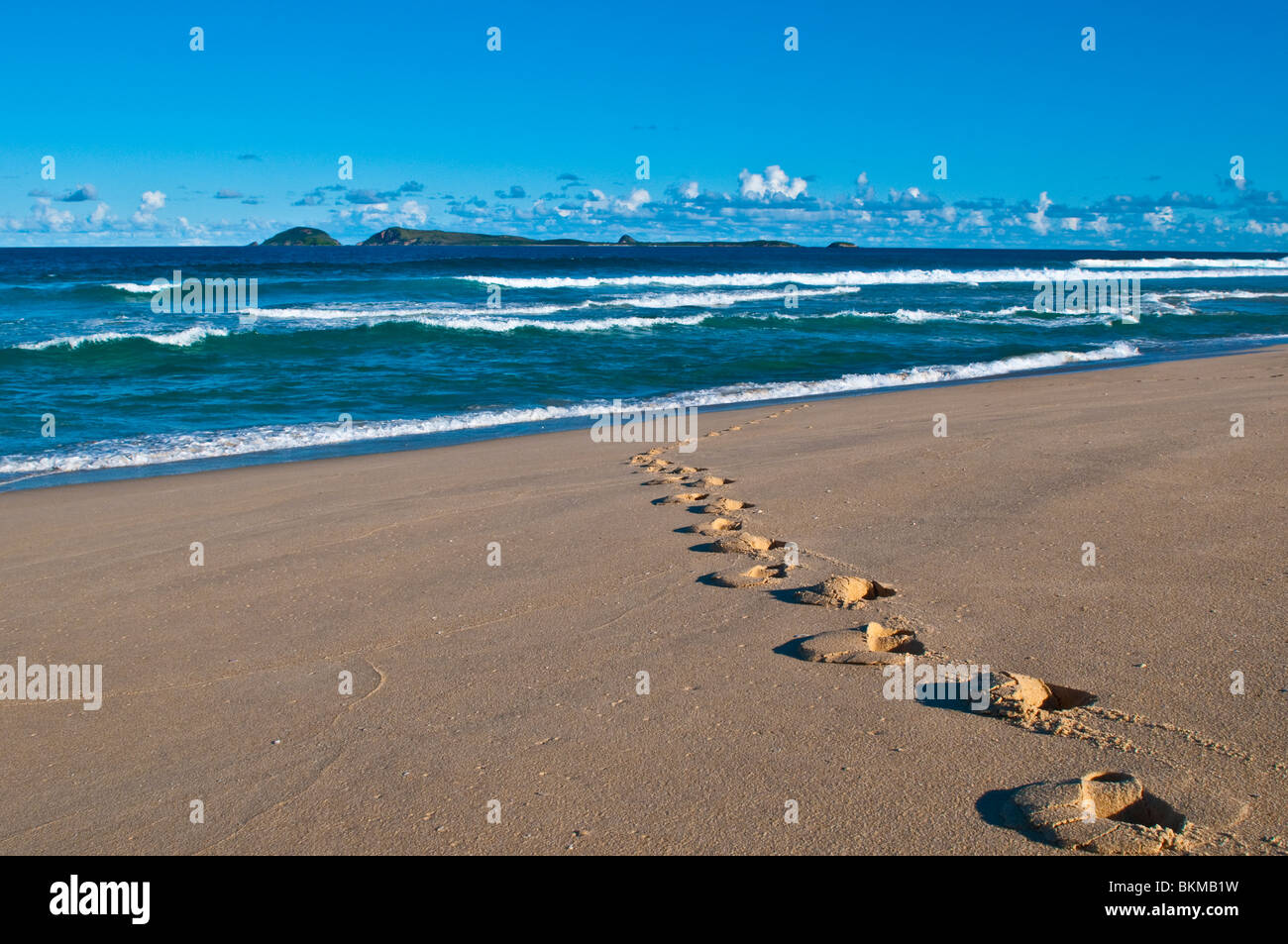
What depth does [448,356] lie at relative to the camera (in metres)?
17.0

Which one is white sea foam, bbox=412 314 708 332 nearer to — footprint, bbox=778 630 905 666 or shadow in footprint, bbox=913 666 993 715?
footprint, bbox=778 630 905 666

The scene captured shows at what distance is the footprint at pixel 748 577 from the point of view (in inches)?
172

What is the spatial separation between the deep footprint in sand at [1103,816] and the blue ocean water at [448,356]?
8.55 metres

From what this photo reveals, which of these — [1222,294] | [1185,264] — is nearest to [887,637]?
[1222,294]

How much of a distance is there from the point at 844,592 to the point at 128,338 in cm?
1807

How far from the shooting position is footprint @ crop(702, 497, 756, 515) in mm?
5863

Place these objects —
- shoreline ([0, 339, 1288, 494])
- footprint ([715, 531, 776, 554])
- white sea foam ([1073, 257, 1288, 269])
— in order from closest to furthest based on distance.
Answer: footprint ([715, 531, 776, 554])
shoreline ([0, 339, 1288, 494])
white sea foam ([1073, 257, 1288, 269])

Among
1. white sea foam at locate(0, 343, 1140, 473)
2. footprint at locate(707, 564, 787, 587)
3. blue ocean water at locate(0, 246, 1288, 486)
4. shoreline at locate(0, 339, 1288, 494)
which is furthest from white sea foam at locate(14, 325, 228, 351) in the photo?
footprint at locate(707, 564, 787, 587)

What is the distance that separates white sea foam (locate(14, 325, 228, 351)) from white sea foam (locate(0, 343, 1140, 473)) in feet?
29.0

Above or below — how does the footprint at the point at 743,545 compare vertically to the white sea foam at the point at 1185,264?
below

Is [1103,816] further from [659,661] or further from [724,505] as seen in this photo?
[724,505]

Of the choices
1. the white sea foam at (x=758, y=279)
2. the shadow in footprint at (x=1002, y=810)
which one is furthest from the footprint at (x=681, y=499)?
the white sea foam at (x=758, y=279)

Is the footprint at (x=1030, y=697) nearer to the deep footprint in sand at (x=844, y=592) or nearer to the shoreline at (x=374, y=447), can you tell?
the deep footprint in sand at (x=844, y=592)
